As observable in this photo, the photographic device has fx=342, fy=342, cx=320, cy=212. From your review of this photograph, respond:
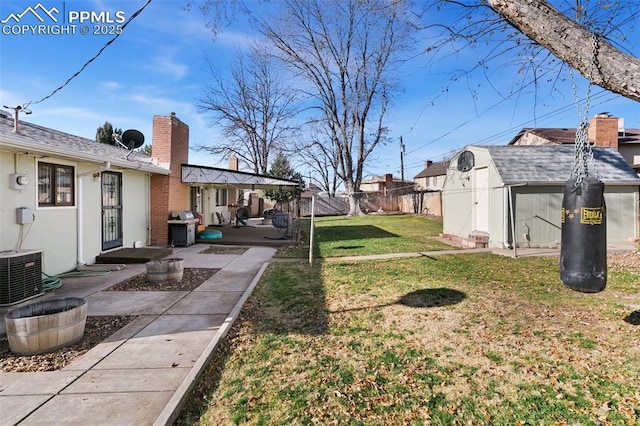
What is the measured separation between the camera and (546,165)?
36.4 ft

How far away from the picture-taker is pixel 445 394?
2867mm

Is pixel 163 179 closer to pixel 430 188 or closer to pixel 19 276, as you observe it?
pixel 19 276

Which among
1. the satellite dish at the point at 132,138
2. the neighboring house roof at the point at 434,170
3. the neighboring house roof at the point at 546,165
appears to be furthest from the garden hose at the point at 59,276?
the neighboring house roof at the point at 434,170

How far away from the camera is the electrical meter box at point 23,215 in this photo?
576cm

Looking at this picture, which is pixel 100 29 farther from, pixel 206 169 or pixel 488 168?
pixel 488 168

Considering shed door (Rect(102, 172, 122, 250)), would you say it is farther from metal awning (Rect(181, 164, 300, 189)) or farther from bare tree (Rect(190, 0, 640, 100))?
bare tree (Rect(190, 0, 640, 100))

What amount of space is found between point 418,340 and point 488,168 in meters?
9.02

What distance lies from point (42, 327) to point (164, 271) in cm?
288

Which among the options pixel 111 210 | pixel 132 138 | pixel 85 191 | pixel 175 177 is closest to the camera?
pixel 85 191

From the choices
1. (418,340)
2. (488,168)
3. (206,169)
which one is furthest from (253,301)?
(488,168)

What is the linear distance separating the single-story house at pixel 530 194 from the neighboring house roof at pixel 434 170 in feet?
104

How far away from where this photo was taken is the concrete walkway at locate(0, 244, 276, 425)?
2.53 meters

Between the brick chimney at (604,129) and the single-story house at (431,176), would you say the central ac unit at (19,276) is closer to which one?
the brick chimney at (604,129)

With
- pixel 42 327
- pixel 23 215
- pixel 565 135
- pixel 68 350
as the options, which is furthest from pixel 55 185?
pixel 565 135
